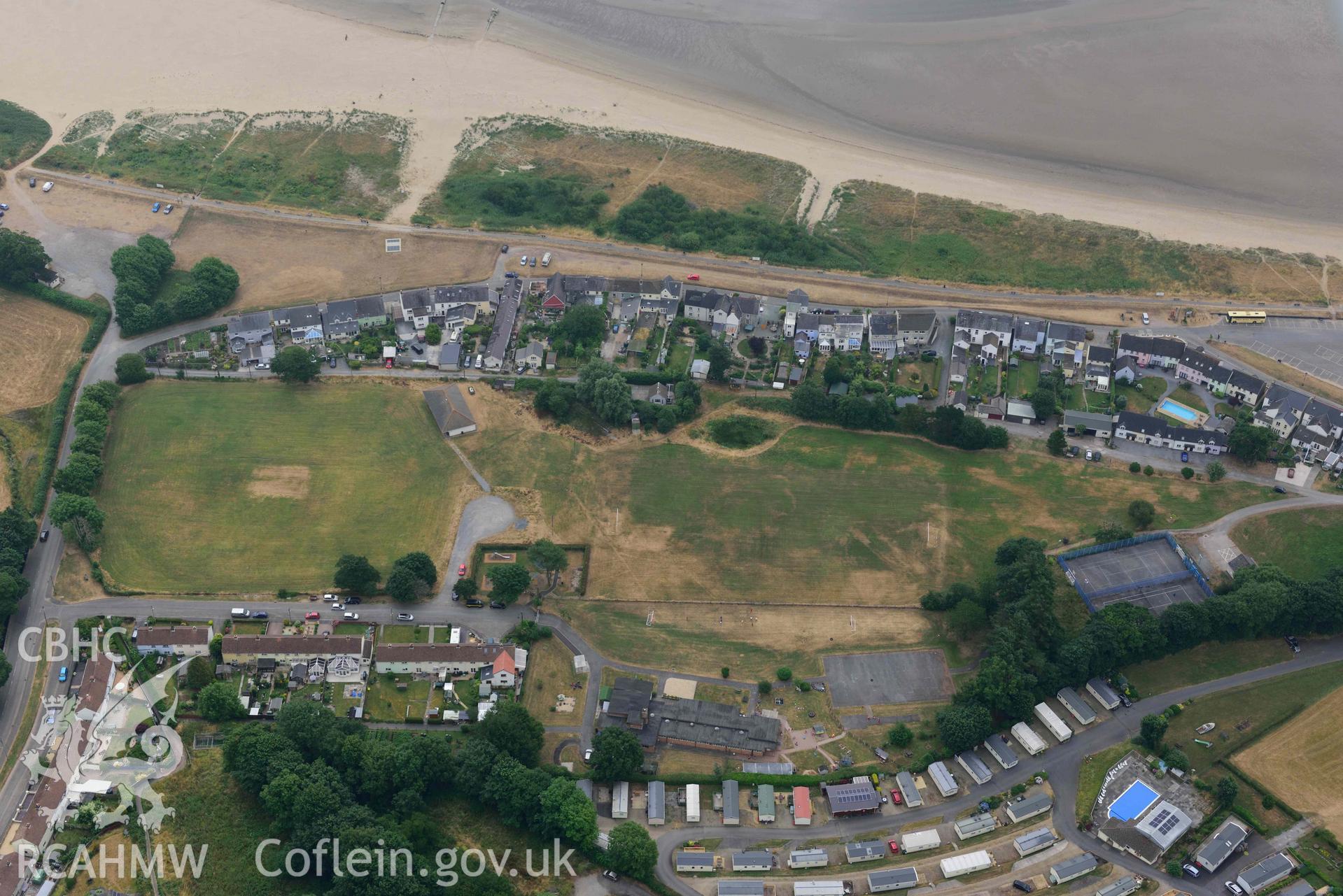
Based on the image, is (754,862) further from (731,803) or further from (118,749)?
(118,749)

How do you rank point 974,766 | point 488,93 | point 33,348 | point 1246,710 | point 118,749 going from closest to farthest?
point 118,749 → point 974,766 → point 1246,710 → point 33,348 → point 488,93

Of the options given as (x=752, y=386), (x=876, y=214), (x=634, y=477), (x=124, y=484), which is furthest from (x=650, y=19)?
(x=124, y=484)

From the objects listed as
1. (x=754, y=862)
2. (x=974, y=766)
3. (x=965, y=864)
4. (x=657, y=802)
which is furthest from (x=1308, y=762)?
(x=657, y=802)

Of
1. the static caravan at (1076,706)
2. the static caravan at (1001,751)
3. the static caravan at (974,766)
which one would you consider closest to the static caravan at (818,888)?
the static caravan at (974,766)

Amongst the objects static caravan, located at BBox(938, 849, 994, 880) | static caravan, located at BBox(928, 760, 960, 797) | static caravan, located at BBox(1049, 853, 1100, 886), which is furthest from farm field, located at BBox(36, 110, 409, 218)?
static caravan, located at BBox(1049, 853, 1100, 886)

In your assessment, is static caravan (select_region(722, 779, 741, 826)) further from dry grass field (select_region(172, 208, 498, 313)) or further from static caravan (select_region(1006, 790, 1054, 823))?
dry grass field (select_region(172, 208, 498, 313))

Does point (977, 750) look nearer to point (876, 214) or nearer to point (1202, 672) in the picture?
point (1202, 672)
